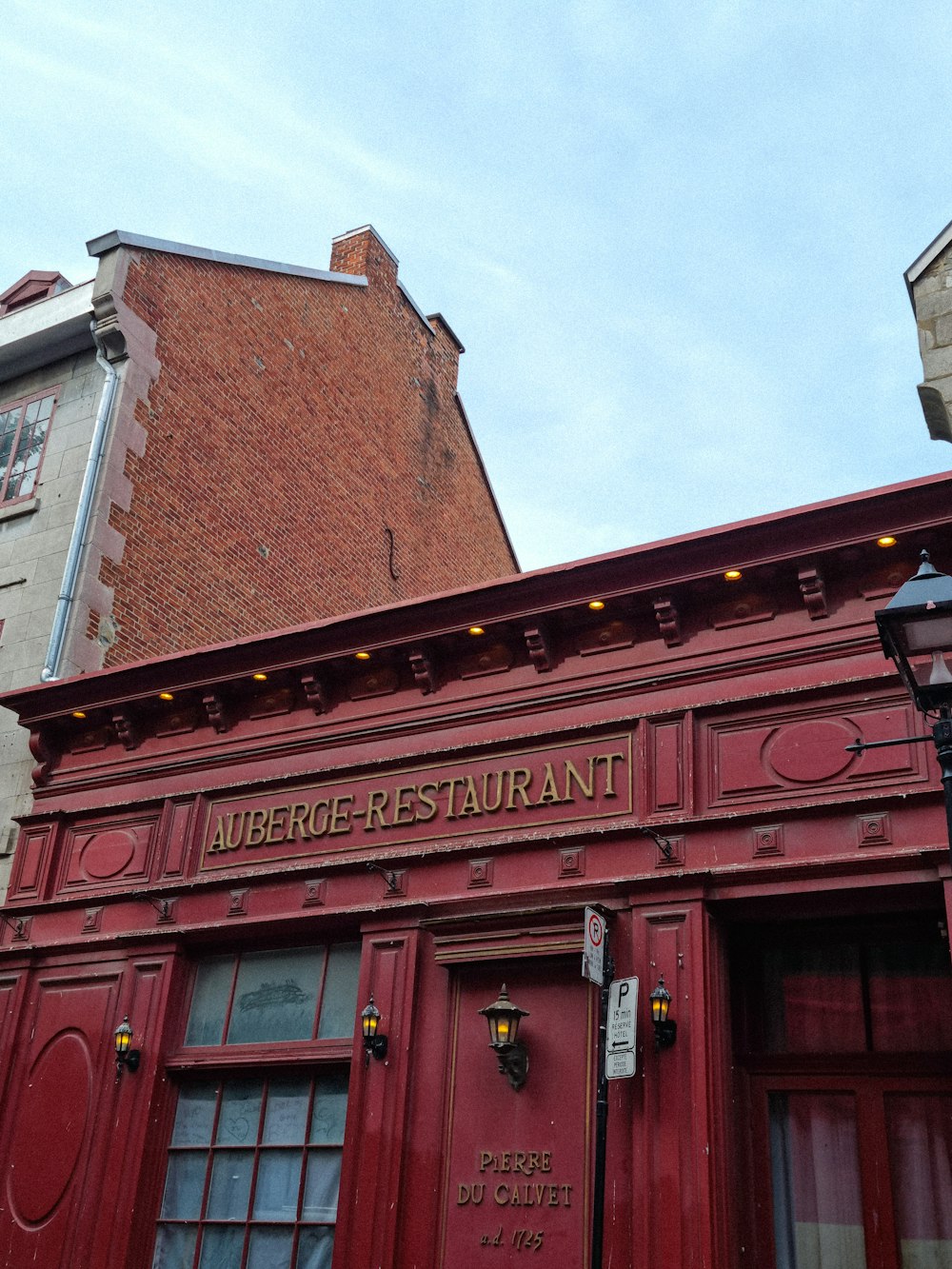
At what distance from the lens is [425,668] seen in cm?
1188

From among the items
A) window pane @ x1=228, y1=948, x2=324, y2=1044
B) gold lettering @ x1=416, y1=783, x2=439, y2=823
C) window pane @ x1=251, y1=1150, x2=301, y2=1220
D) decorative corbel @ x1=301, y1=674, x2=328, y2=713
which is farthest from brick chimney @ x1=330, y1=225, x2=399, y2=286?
window pane @ x1=251, y1=1150, x2=301, y2=1220

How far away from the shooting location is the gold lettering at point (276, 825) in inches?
481

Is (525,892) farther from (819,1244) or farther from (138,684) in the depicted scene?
(138,684)

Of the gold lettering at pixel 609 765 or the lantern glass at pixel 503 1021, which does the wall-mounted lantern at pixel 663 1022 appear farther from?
the gold lettering at pixel 609 765

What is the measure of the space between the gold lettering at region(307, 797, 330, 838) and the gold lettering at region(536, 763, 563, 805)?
2192mm

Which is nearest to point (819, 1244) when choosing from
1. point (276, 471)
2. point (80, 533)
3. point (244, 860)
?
point (244, 860)

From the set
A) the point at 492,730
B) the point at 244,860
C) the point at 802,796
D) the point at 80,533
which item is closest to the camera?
the point at 802,796

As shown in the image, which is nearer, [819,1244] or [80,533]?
[819,1244]

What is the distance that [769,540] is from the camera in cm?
1025

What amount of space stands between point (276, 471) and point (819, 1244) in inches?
518

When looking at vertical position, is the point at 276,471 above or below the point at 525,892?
above

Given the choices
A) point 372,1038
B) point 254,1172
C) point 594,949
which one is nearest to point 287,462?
point 372,1038

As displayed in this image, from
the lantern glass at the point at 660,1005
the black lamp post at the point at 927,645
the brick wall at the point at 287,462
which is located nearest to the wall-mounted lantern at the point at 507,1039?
the lantern glass at the point at 660,1005

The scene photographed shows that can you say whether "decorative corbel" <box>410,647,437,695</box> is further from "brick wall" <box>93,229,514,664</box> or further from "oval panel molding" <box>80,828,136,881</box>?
"brick wall" <box>93,229,514,664</box>
